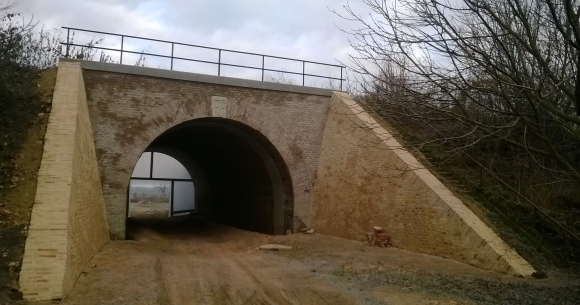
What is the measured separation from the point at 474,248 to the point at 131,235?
9614mm

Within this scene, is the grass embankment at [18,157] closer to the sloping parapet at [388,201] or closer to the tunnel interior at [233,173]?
the tunnel interior at [233,173]

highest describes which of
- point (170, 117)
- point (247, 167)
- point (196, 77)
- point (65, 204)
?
point (196, 77)

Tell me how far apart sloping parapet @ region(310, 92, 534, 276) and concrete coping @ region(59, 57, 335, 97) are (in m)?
1.21

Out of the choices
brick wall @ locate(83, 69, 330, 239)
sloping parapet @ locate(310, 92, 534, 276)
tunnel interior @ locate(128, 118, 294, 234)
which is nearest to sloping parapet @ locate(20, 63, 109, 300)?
brick wall @ locate(83, 69, 330, 239)

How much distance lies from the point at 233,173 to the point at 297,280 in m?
11.6

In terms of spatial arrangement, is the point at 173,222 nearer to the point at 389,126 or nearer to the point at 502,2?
the point at 389,126

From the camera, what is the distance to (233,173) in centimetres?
1992

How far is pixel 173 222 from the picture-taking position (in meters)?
21.6

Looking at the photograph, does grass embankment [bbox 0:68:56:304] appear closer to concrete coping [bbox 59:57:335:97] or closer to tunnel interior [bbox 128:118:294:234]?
concrete coping [bbox 59:57:335:97]

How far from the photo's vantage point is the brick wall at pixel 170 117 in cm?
1279

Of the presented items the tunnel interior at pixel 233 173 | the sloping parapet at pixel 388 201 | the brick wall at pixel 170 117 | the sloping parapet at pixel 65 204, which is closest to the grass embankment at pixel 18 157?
the sloping parapet at pixel 65 204

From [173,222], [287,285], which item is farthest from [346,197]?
[173,222]

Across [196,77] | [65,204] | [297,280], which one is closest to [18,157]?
[65,204]

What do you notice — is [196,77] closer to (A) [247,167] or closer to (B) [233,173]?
(A) [247,167]
